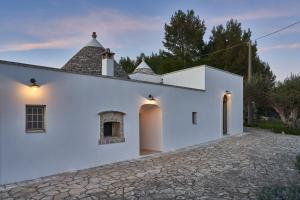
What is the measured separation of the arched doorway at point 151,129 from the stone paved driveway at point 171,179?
134 cm

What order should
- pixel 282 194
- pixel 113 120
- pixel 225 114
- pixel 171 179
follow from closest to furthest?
pixel 282 194 → pixel 171 179 → pixel 113 120 → pixel 225 114

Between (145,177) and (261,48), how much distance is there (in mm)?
30588

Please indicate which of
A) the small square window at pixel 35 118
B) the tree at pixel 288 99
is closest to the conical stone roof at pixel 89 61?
the small square window at pixel 35 118

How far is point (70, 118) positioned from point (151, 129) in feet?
16.0

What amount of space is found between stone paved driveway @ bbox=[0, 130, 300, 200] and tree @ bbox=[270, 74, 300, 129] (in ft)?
33.0

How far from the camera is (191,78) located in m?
15.3

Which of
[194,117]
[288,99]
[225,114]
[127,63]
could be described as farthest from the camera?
[127,63]

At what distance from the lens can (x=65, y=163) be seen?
776 centimetres

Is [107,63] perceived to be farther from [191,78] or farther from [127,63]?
[127,63]

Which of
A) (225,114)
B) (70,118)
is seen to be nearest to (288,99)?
(225,114)

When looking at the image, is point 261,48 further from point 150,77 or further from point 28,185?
point 28,185

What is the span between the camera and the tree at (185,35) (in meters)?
30.2

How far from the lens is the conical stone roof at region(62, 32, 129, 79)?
12.9 m

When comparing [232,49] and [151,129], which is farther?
[232,49]
